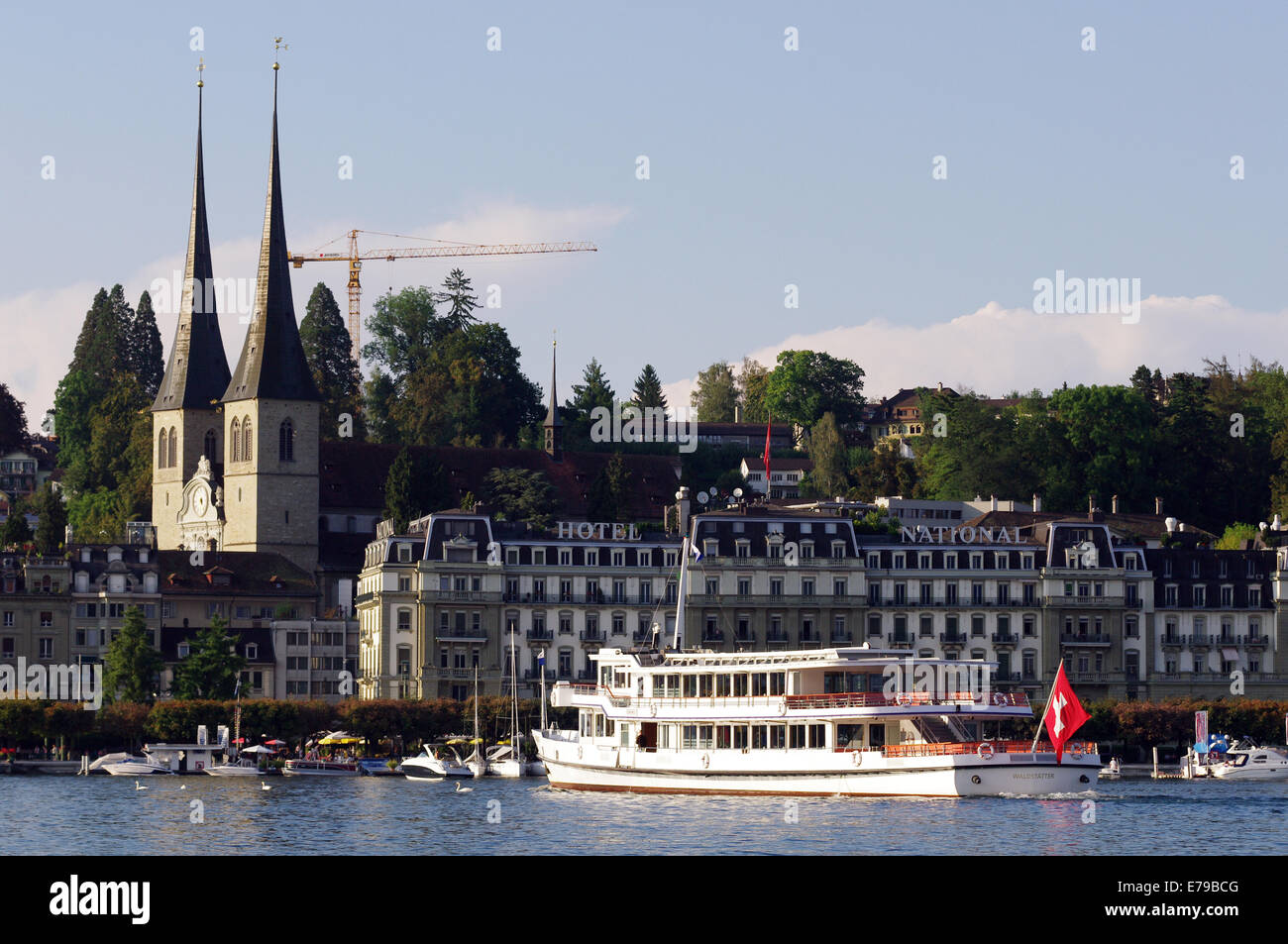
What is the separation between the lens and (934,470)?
175 metres

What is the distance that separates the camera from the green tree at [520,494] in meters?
162

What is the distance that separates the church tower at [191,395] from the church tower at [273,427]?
7739 millimetres

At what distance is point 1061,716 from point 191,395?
373 ft

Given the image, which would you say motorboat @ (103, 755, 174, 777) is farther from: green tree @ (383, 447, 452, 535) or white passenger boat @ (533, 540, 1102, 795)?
green tree @ (383, 447, 452, 535)

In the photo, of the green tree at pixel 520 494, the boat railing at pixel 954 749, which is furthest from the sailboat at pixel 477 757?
the green tree at pixel 520 494

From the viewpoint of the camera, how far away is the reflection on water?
206 feet

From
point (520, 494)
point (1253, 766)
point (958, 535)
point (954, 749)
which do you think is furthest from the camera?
point (520, 494)

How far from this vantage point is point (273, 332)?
170m

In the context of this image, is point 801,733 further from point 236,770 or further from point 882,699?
point 236,770

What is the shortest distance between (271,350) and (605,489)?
2711cm

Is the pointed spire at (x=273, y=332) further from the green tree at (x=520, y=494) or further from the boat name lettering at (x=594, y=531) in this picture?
the boat name lettering at (x=594, y=531)

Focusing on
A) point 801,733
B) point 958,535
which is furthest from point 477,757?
point 958,535

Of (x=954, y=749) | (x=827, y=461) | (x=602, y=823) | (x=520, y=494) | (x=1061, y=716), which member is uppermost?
(x=827, y=461)
